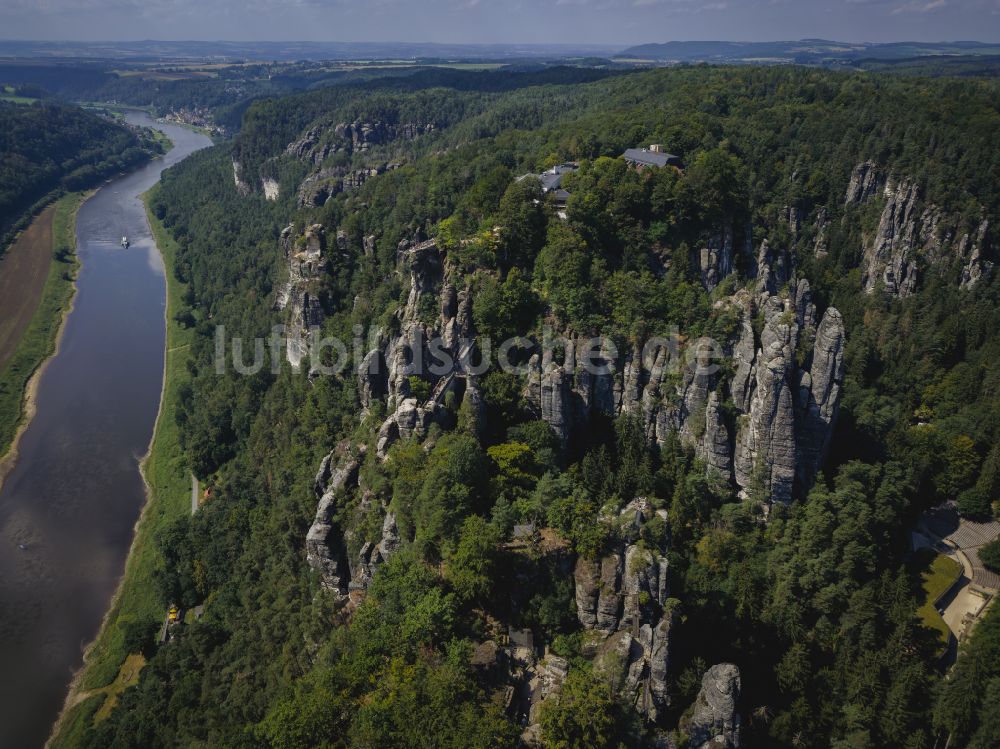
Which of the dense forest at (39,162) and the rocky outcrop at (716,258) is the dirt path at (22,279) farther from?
the rocky outcrop at (716,258)

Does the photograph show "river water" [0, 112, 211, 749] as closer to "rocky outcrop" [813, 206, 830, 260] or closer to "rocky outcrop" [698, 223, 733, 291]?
"rocky outcrop" [698, 223, 733, 291]

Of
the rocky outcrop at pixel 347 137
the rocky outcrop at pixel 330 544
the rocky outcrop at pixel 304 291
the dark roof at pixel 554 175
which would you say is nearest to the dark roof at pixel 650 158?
the dark roof at pixel 554 175

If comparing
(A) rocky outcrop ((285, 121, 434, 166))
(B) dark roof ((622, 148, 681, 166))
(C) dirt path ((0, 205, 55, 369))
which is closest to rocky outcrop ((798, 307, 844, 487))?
(B) dark roof ((622, 148, 681, 166))

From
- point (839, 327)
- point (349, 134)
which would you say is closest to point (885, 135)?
point (839, 327)

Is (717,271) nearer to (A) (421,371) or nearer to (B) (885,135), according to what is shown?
(A) (421,371)

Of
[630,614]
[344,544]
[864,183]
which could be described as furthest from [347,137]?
[630,614]
